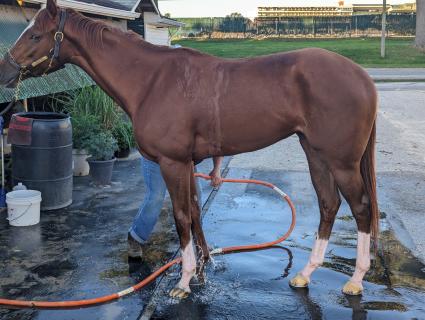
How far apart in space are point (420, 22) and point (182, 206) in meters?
32.3

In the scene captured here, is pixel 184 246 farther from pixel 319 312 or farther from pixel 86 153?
pixel 86 153

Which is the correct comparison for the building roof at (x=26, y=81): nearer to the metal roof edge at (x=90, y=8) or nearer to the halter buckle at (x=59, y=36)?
the metal roof edge at (x=90, y=8)

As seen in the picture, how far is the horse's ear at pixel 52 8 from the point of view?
3.84m

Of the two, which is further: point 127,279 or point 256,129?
point 127,279

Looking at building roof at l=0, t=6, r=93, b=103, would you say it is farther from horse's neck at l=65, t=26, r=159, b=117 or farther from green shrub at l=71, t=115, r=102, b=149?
horse's neck at l=65, t=26, r=159, b=117

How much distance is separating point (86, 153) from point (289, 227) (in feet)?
10.5

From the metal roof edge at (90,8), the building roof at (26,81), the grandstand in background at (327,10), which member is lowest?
the building roof at (26,81)

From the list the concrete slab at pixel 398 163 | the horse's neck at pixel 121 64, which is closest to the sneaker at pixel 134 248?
the horse's neck at pixel 121 64

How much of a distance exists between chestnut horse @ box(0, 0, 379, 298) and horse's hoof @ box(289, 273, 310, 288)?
354 mm

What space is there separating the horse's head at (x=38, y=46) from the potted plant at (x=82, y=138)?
327cm

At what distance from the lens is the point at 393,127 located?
38.8ft

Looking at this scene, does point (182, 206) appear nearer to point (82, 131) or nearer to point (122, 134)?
point (82, 131)

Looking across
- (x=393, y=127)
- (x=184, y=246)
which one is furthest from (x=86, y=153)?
(x=393, y=127)

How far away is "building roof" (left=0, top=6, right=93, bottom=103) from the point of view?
6412mm
